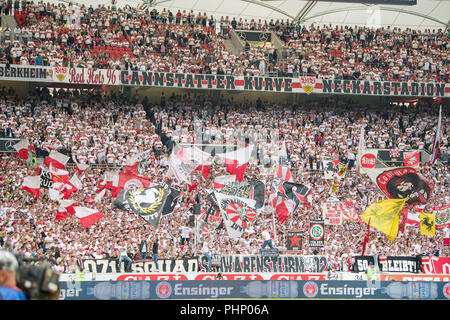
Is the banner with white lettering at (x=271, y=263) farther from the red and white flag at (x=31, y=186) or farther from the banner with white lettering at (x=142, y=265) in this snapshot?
the red and white flag at (x=31, y=186)

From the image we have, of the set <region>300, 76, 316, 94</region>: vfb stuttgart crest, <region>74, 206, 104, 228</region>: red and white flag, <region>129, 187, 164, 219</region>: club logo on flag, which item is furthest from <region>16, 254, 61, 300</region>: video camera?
<region>300, 76, 316, 94</region>: vfb stuttgart crest

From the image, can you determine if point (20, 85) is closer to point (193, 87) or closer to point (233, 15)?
point (193, 87)

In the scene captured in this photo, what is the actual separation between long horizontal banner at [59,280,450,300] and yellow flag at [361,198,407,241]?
2.52 m

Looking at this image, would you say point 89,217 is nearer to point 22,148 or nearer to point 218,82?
point 22,148

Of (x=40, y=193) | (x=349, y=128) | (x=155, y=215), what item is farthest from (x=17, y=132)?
(x=349, y=128)

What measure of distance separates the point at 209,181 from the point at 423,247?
1007 centimetres

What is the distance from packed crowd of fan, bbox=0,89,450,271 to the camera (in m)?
24.0

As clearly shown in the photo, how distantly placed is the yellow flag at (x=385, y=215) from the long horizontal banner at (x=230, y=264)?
2276 millimetres

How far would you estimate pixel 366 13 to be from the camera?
46.6 metres

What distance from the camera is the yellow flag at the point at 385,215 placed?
2172cm

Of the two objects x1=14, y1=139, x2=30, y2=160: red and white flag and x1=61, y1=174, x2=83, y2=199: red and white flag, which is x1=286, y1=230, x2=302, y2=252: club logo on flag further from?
x1=14, y1=139, x2=30, y2=160: red and white flag

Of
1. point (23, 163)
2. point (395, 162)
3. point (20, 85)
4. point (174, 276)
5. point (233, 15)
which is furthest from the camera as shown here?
point (233, 15)

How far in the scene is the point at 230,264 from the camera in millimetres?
21547

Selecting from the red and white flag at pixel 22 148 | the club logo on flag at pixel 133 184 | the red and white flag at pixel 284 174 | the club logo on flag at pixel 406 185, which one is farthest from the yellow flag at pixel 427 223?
the red and white flag at pixel 22 148
